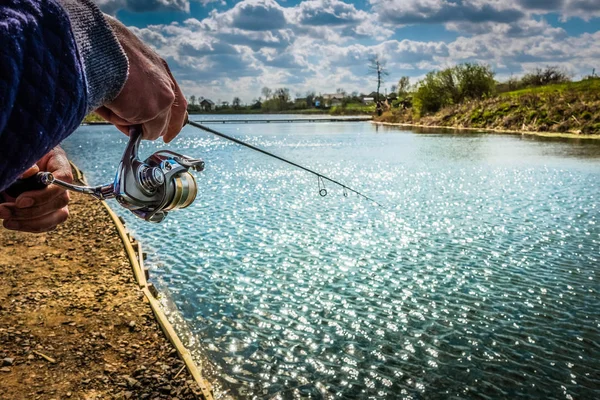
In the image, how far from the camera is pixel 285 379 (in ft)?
20.0

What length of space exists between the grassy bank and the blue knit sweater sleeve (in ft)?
175

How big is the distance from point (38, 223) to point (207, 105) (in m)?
172

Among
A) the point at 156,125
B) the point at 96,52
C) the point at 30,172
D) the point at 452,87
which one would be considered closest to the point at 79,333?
the point at 30,172

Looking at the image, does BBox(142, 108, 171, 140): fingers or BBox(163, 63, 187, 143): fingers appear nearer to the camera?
BBox(142, 108, 171, 140): fingers

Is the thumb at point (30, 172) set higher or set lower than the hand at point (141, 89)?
lower

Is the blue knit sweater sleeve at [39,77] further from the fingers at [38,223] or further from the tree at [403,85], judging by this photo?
the tree at [403,85]

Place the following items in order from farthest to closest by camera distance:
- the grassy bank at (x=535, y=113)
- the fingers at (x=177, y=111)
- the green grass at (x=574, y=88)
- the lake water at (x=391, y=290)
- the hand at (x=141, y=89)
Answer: the green grass at (x=574, y=88) < the grassy bank at (x=535, y=113) < the lake water at (x=391, y=290) < the fingers at (x=177, y=111) < the hand at (x=141, y=89)

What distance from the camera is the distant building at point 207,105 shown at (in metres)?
167

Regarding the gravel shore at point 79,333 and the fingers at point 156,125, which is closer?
the fingers at point 156,125

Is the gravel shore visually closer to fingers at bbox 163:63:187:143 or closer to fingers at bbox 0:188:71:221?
fingers at bbox 0:188:71:221

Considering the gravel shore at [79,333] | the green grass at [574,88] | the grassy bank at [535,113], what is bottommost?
the gravel shore at [79,333]

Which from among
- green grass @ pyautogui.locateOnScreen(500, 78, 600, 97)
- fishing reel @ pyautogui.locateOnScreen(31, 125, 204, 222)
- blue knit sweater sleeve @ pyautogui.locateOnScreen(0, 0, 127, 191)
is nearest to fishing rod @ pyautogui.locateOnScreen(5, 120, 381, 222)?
fishing reel @ pyautogui.locateOnScreen(31, 125, 204, 222)

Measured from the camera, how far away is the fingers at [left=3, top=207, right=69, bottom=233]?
1926 millimetres

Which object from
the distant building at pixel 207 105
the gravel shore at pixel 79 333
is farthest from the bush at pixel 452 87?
the distant building at pixel 207 105
